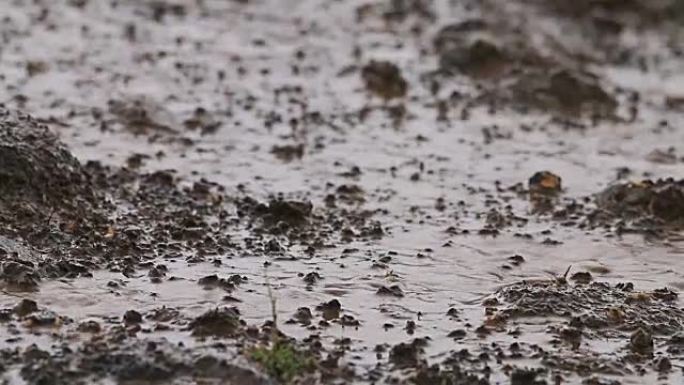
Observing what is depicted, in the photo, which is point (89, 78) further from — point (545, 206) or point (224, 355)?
point (224, 355)

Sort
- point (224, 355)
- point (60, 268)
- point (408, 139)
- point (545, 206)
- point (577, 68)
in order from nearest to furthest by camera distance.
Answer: point (224, 355), point (60, 268), point (545, 206), point (408, 139), point (577, 68)

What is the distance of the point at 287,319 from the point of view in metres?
5.33

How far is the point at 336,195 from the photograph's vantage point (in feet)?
23.8

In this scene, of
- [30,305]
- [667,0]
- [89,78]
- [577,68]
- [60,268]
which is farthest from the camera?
[667,0]

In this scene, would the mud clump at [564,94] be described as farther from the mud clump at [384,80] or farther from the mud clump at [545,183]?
the mud clump at [545,183]

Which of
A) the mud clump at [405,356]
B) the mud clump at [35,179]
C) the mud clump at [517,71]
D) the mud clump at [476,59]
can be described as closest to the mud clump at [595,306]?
the mud clump at [405,356]

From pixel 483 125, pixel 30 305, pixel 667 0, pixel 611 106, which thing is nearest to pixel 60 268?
pixel 30 305

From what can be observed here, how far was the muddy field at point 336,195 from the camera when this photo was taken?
5.03m

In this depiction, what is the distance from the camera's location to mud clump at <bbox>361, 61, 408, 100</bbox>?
9688 mm

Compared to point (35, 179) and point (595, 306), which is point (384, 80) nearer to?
point (35, 179)

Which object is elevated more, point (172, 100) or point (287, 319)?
point (172, 100)

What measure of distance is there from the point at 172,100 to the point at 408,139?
5.17 ft

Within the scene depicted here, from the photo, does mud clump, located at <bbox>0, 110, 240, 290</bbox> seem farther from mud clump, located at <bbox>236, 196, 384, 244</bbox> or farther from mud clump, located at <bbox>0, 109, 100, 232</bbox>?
mud clump, located at <bbox>236, 196, 384, 244</bbox>

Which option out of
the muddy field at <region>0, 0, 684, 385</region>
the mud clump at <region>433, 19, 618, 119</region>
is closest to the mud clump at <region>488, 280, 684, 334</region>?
the muddy field at <region>0, 0, 684, 385</region>
